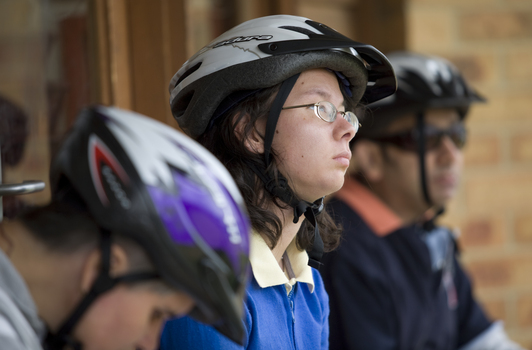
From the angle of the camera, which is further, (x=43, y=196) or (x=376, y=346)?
(x=376, y=346)

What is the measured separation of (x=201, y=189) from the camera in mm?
828

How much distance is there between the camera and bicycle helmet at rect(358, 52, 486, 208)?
8.49ft

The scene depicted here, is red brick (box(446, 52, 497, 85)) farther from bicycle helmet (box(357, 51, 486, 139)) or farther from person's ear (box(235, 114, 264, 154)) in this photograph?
person's ear (box(235, 114, 264, 154))

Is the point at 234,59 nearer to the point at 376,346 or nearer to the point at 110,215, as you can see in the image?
the point at 110,215

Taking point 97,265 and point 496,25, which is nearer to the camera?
point 97,265

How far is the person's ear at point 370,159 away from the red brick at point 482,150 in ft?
1.96

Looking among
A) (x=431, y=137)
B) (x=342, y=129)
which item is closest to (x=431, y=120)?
(x=431, y=137)

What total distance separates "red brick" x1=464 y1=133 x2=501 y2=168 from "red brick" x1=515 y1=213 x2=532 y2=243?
0.33 m

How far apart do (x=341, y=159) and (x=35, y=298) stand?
2.31ft

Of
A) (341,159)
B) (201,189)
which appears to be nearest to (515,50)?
(341,159)

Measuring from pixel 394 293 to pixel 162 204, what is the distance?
5.70 feet

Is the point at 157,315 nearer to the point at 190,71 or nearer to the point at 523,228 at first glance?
the point at 190,71

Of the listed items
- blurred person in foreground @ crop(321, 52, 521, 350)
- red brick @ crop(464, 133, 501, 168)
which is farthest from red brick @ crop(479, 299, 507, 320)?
red brick @ crop(464, 133, 501, 168)

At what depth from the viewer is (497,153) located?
10.2 feet
